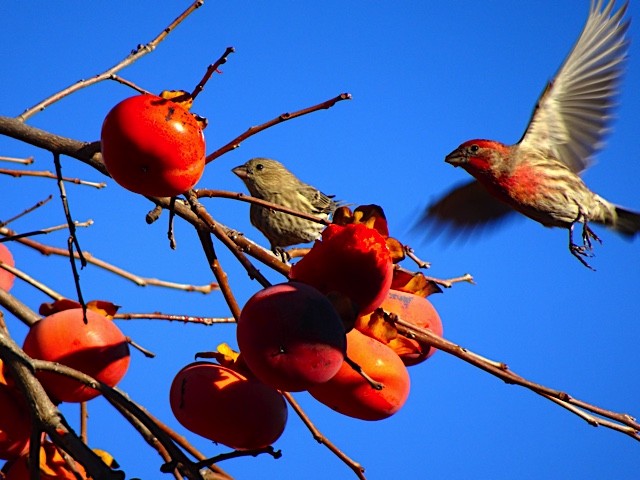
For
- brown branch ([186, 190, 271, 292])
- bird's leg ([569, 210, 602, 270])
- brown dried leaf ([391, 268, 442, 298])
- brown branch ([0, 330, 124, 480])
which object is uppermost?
bird's leg ([569, 210, 602, 270])

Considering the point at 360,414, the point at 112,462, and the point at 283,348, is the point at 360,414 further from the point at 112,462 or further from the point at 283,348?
the point at 112,462

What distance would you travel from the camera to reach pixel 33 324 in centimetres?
241

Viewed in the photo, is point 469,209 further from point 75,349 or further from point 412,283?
point 75,349

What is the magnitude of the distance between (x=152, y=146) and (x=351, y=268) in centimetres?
53

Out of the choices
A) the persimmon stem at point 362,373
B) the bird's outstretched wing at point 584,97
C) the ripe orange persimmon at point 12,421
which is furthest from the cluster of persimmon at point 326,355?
the bird's outstretched wing at point 584,97

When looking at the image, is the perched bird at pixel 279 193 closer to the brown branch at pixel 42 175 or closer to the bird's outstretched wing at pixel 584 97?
the bird's outstretched wing at pixel 584 97

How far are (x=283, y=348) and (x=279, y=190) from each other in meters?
5.75

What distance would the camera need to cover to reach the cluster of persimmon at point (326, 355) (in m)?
1.80

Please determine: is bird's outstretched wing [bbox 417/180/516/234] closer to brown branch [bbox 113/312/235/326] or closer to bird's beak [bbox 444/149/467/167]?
bird's beak [bbox 444/149/467/167]

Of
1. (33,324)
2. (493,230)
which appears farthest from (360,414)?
(493,230)

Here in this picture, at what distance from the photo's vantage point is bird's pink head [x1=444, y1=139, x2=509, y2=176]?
18.3ft

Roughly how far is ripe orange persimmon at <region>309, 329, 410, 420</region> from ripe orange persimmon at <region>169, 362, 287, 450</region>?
0.46 feet

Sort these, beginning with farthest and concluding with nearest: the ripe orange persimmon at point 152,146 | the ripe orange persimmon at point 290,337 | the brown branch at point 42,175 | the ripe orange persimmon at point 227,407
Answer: the brown branch at point 42,175
the ripe orange persimmon at point 227,407
the ripe orange persimmon at point 152,146
the ripe orange persimmon at point 290,337

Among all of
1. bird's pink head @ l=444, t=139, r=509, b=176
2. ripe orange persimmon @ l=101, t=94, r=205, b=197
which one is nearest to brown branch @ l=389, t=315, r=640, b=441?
ripe orange persimmon @ l=101, t=94, r=205, b=197
